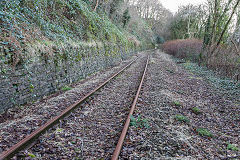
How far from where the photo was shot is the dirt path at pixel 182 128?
3.47 meters

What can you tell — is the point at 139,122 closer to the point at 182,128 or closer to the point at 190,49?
the point at 182,128

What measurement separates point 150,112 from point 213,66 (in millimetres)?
10843

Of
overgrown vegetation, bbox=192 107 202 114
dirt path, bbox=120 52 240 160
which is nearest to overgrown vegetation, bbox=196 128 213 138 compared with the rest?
dirt path, bbox=120 52 240 160

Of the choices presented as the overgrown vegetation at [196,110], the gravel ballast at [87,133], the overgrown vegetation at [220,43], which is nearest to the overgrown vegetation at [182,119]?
the overgrown vegetation at [196,110]

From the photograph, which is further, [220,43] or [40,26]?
[220,43]

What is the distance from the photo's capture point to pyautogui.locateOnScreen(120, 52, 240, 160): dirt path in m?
3.47

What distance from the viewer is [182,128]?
445 centimetres

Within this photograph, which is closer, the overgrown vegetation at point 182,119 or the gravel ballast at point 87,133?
the gravel ballast at point 87,133

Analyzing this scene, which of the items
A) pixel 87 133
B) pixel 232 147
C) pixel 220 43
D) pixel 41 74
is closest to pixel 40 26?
pixel 41 74

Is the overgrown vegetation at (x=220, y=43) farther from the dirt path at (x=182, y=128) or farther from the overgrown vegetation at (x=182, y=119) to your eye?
the overgrown vegetation at (x=182, y=119)

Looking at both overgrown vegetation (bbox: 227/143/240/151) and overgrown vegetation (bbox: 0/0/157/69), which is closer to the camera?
overgrown vegetation (bbox: 227/143/240/151)

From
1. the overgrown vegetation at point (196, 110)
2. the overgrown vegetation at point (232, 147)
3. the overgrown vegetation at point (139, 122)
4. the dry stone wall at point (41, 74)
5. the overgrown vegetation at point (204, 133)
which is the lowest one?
the overgrown vegetation at point (232, 147)

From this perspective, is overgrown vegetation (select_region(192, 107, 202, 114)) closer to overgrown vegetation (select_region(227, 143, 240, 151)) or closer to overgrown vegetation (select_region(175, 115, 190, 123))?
overgrown vegetation (select_region(175, 115, 190, 123))

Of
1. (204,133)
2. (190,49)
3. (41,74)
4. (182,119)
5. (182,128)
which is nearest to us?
(204,133)
